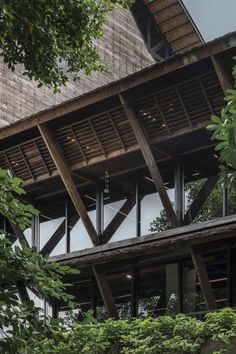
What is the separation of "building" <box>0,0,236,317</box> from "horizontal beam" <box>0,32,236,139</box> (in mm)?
19

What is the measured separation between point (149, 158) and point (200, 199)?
126 cm

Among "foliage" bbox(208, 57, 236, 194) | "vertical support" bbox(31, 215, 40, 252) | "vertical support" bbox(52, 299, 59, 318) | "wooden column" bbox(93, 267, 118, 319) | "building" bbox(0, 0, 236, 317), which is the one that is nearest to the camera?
"foliage" bbox(208, 57, 236, 194)

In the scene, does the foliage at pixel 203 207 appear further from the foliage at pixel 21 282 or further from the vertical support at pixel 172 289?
the foliage at pixel 21 282

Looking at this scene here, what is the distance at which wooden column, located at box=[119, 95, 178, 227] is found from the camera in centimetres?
1642

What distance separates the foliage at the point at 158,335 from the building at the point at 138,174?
161 cm

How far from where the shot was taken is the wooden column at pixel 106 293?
1747cm

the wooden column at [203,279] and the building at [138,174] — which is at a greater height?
the building at [138,174]

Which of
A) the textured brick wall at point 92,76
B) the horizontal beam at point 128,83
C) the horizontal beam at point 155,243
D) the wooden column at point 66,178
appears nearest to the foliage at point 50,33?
the horizontal beam at point 128,83

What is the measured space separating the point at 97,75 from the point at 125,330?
1209cm

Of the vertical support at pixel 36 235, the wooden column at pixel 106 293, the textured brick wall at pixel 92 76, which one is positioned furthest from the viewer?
the textured brick wall at pixel 92 76

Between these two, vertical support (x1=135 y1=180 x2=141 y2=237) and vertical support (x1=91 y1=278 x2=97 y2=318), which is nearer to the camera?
vertical support (x1=135 y1=180 x2=141 y2=237)

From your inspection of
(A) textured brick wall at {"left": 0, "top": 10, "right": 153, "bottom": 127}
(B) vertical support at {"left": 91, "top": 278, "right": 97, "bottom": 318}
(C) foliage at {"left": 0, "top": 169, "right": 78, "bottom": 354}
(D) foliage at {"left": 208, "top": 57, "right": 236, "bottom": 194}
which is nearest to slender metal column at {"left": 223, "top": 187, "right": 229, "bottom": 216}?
(B) vertical support at {"left": 91, "top": 278, "right": 97, "bottom": 318}

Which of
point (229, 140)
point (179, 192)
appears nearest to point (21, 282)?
point (229, 140)

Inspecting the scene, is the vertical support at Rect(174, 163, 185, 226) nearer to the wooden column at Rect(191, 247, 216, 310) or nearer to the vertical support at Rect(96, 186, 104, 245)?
the wooden column at Rect(191, 247, 216, 310)
